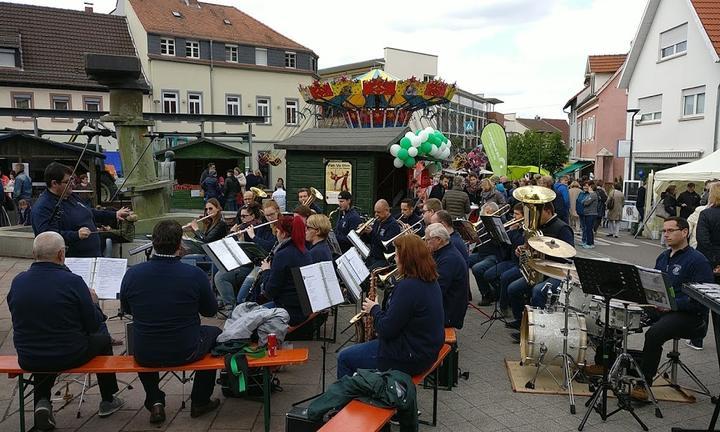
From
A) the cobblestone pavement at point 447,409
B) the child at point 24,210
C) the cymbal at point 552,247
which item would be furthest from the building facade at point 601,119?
the child at point 24,210

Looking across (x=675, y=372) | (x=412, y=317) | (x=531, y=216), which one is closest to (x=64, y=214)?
(x=412, y=317)

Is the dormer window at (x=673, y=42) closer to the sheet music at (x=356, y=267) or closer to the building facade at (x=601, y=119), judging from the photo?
the building facade at (x=601, y=119)

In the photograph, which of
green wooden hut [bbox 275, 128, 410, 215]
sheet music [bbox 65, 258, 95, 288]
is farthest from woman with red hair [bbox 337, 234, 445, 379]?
green wooden hut [bbox 275, 128, 410, 215]

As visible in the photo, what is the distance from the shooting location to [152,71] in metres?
32.7

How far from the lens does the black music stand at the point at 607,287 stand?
4699 millimetres

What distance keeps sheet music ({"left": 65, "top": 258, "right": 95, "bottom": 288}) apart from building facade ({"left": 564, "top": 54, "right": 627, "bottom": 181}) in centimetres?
2518

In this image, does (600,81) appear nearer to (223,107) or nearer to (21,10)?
(223,107)

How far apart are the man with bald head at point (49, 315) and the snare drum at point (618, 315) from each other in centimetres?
453

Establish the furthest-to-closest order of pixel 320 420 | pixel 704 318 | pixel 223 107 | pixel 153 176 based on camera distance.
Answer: pixel 223 107 → pixel 153 176 → pixel 704 318 → pixel 320 420

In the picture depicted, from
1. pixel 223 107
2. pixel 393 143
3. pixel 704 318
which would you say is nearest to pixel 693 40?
pixel 393 143

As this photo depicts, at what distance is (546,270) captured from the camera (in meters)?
6.05

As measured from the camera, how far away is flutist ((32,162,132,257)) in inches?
247

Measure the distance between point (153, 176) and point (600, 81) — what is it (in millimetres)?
34120

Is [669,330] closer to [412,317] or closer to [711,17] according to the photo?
[412,317]
